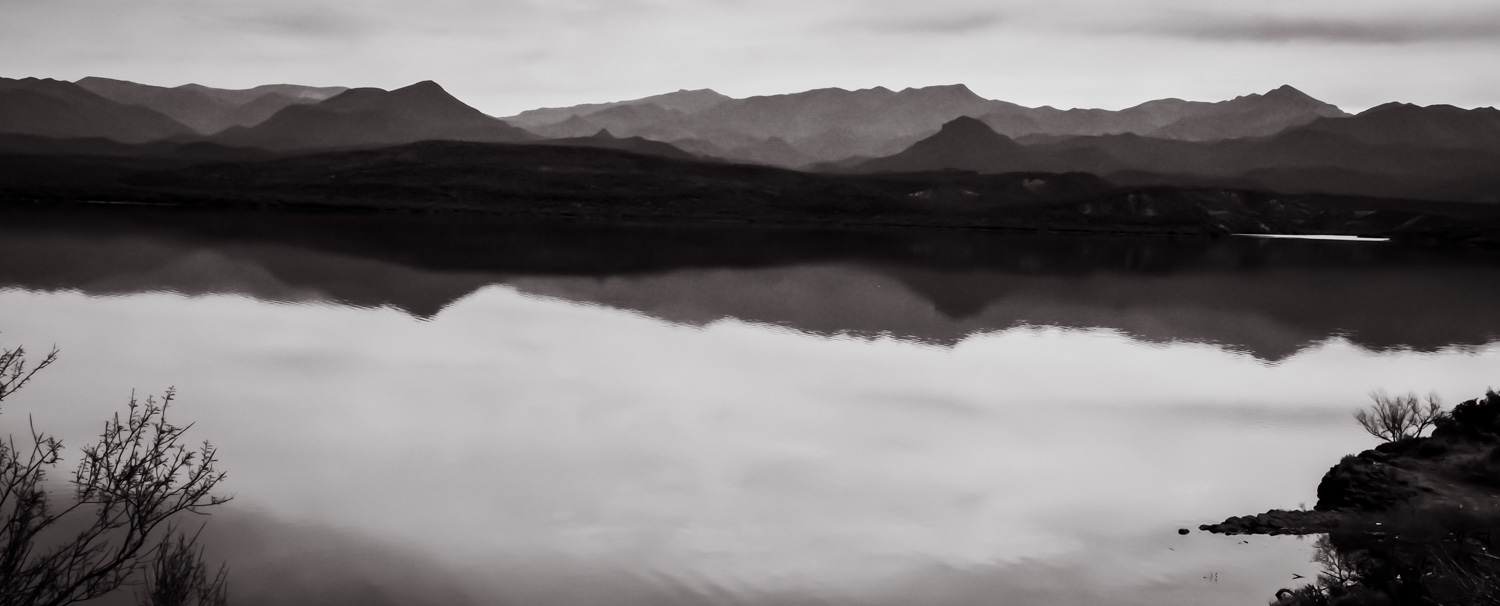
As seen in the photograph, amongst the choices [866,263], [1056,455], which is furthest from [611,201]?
[1056,455]

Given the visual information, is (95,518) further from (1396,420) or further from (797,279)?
(797,279)

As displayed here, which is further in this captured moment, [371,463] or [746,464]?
[746,464]

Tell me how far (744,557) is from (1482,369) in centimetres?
3018

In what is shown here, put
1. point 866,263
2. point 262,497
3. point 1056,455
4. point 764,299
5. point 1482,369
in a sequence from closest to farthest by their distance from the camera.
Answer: point 262,497 < point 1056,455 < point 1482,369 < point 764,299 < point 866,263

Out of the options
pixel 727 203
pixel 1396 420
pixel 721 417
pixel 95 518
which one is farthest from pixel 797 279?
pixel 727 203

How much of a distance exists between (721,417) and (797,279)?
35.6 meters

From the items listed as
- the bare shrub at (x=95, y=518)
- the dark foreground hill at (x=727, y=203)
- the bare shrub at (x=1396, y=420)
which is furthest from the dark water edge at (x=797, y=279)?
the dark foreground hill at (x=727, y=203)

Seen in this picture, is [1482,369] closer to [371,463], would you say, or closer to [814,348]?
[814,348]

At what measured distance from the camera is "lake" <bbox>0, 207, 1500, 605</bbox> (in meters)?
13.2

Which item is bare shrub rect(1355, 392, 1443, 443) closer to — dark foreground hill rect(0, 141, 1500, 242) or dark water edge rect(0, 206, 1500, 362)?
dark water edge rect(0, 206, 1500, 362)

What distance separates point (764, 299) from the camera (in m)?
47.3

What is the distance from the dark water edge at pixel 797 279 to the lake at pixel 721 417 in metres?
0.47

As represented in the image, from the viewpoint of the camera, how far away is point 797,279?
5784 cm

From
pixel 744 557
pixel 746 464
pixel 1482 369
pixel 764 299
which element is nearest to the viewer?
pixel 744 557
